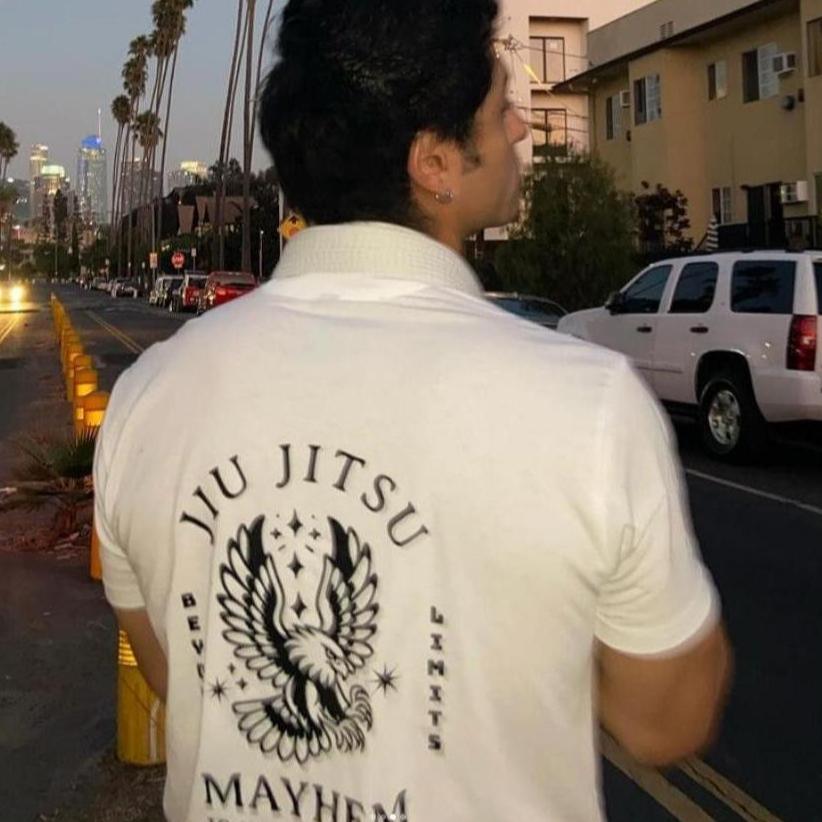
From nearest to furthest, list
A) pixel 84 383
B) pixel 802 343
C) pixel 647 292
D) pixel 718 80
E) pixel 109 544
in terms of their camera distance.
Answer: pixel 109 544
pixel 84 383
pixel 802 343
pixel 647 292
pixel 718 80

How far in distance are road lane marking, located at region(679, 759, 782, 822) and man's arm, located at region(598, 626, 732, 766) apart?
2.90 metres

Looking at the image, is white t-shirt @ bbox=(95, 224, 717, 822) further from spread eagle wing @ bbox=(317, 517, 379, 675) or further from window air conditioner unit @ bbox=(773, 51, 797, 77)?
window air conditioner unit @ bbox=(773, 51, 797, 77)

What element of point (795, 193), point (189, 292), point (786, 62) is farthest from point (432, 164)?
point (189, 292)

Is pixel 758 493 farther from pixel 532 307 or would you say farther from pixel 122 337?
pixel 122 337

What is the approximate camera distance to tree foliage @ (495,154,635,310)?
79.7 ft

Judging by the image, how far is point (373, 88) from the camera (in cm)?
159

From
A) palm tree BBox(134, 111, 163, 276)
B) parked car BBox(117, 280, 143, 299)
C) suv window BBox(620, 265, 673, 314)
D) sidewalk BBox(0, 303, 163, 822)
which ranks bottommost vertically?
sidewalk BBox(0, 303, 163, 822)

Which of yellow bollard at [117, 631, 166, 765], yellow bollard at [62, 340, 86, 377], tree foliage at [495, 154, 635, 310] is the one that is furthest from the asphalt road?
tree foliage at [495, 154, 635, 310]

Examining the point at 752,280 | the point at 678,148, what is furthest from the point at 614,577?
the point at 678,148

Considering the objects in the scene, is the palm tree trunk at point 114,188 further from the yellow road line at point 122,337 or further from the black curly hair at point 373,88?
the black curly hair at point 373,88

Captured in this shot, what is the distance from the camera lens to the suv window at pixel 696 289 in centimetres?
1247

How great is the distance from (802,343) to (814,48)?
18.0 metres

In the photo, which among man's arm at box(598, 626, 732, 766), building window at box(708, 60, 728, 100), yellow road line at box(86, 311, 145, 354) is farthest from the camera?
building window at box(708, 60, 728, 100)

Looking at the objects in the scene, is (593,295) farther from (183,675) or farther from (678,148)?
(183,675)
